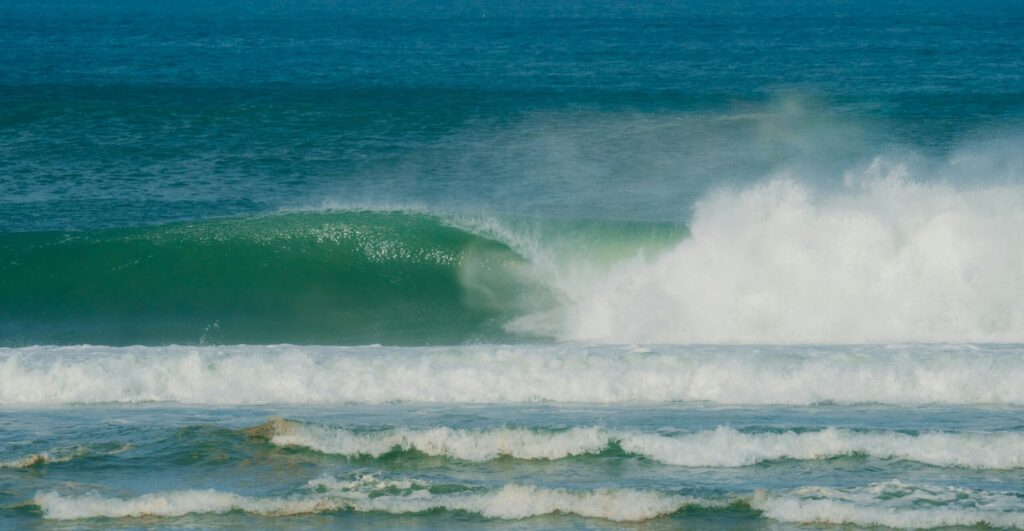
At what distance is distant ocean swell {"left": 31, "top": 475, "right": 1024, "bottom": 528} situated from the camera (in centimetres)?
841

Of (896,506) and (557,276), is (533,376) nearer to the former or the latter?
(896,506)

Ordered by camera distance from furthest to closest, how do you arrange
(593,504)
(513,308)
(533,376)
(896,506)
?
1. (513,308)
2. (533,376)
3. (593,504)
4. (896,506)

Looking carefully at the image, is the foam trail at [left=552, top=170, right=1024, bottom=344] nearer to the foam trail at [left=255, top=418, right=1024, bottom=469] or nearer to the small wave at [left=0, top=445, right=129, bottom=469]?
the foam trail at [left=255, top=418, right=1024, bottom=469]

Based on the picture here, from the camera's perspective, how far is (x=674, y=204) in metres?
22.5

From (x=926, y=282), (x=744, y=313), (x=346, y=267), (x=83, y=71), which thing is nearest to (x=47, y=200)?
(x=346, y=267)

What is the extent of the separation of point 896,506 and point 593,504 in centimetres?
211

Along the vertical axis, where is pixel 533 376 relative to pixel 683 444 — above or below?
above

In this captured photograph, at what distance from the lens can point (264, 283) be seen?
17938 mm

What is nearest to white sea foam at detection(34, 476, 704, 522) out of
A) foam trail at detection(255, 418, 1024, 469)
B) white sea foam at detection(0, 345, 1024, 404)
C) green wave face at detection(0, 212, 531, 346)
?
foam trail at detection(255, 418, 1024, 469)

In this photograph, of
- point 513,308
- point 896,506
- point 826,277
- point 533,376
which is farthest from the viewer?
point 513,308

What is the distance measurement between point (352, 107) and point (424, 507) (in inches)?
1077

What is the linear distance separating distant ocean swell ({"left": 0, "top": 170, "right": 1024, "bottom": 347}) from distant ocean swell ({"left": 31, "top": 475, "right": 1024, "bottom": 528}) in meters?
5.97

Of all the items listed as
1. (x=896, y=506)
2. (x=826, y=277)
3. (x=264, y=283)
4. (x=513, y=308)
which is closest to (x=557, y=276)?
(x=513, y=308)

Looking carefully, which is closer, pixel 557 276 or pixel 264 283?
pixel 557 276
